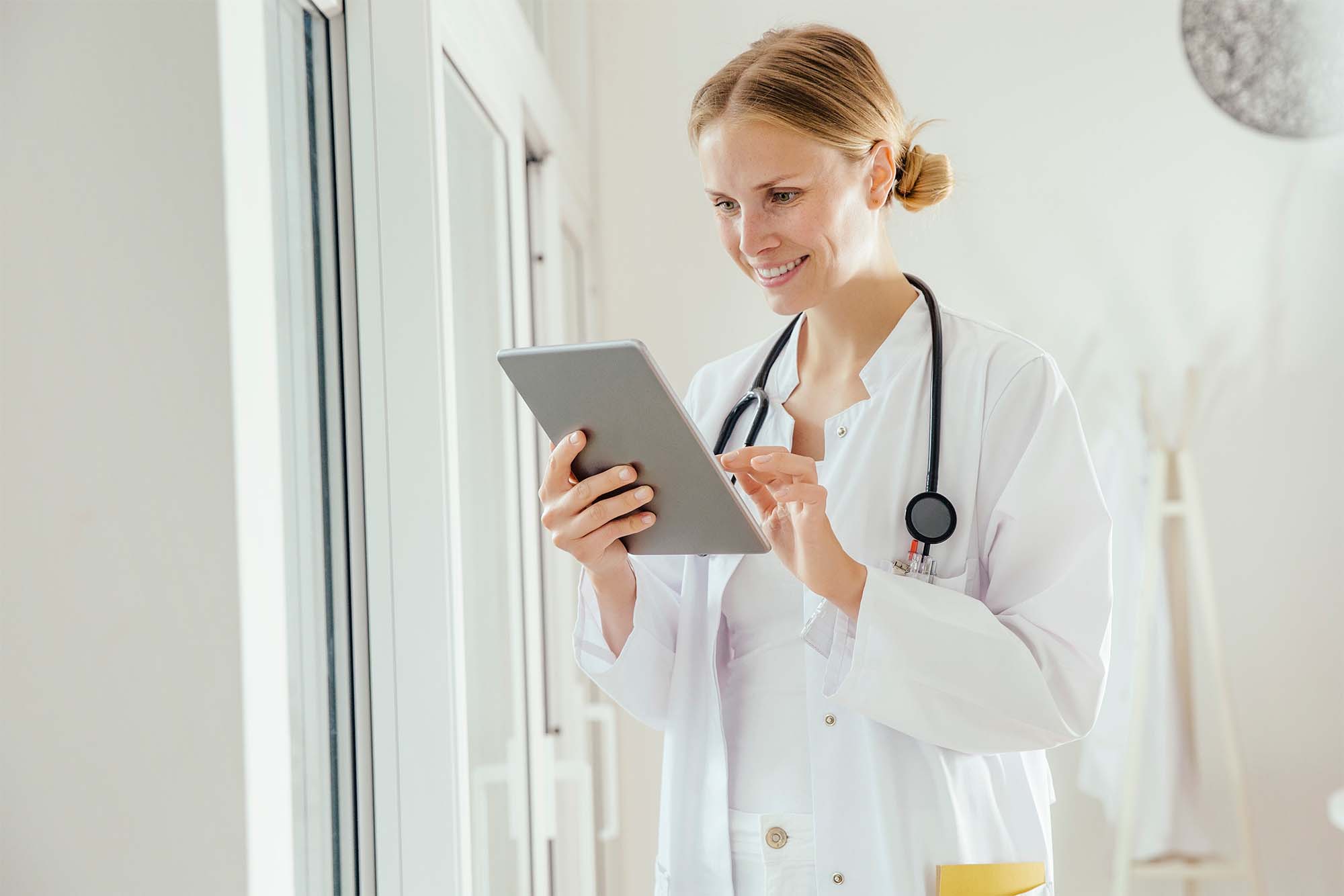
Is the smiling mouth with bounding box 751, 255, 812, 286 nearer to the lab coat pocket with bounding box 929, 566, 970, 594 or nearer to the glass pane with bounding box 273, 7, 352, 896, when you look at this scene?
the lab coat pocket with bounding box 929, 566, 970, 594

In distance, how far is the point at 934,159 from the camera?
4.00 feet

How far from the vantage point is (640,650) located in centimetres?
117

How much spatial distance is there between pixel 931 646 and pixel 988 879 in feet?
0.74

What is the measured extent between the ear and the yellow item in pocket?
2.13 feet

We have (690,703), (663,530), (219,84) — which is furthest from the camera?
(690,703)

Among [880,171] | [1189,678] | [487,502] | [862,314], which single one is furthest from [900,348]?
[1189,678]

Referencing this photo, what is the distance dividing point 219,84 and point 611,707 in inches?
79.9

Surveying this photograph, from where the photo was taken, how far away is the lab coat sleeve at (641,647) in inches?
45.9

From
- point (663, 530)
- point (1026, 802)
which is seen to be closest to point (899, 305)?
point (663, 530)

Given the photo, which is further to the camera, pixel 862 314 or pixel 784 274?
pixel 862 314

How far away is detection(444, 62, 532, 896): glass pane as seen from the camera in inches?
55.4

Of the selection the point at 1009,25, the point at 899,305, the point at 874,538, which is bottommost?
the point at 874,538

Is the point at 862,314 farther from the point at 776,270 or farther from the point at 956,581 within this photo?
the point at 956,581

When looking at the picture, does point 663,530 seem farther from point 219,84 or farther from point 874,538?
point 219,84
